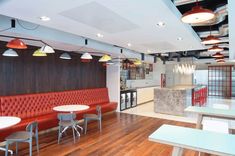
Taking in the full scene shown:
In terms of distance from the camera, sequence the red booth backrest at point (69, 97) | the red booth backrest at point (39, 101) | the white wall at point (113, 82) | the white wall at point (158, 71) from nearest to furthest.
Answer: the red booth backrest at point (39, 101), the red booth backrest at point (69, 97), the white wall at point (113, 82), the white wall at point (158, 71)

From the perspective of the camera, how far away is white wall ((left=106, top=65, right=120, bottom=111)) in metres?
7.34

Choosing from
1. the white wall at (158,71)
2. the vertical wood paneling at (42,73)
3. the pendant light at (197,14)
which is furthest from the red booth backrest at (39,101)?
the white wall at (158,71)

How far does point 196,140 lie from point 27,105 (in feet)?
13.8

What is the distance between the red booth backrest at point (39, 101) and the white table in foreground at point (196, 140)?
146 inches

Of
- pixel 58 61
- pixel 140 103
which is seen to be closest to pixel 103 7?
pixel 58 61

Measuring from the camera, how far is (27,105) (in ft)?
14.9

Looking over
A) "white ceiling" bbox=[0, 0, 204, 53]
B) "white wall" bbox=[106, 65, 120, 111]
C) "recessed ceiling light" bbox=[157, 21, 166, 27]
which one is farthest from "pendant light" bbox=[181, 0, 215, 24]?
"white wall" bbox=[106, 65, 120, 111]

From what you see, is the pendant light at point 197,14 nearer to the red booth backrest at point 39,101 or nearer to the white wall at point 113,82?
the red booth backrest at point 39,101

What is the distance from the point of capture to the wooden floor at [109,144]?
3.50 m

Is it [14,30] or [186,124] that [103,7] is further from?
[186,124]

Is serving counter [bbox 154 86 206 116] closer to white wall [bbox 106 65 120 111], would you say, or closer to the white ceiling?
white wall [bbox 106 65 120 111]

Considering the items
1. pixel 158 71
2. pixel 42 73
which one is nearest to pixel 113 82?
pixel 42 73

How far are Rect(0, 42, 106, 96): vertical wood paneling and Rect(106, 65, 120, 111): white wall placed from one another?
2.41 ft

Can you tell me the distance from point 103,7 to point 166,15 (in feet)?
3.49
